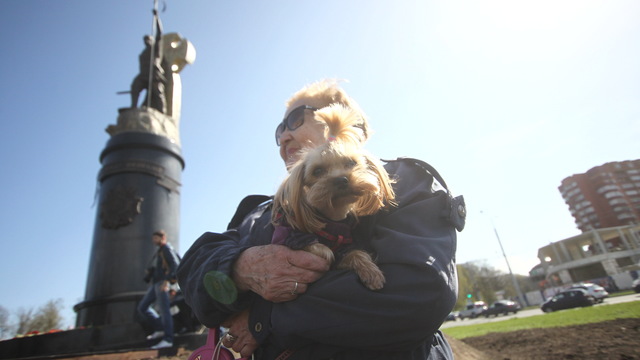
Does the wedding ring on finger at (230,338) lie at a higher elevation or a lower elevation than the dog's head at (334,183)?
lower

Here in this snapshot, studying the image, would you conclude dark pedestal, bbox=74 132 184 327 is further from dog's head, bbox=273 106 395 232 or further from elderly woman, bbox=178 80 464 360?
elderly woman, bbox=178 80 464 360

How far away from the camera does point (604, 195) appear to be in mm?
72812

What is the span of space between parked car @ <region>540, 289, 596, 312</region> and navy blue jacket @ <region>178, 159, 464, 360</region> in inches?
1312

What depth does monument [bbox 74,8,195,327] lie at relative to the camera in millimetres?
6996

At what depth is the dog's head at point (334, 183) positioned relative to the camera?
2.26m

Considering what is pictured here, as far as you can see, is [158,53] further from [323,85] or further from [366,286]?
[366,286]

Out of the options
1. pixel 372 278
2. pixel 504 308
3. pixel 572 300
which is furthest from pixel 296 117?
pixel 504 308

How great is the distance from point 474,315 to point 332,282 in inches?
2190

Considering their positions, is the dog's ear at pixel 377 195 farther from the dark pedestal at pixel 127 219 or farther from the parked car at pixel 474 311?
the parked car at pixel 474 311

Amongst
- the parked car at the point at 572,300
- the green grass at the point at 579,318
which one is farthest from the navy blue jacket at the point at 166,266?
the parked car at the point at 572,300

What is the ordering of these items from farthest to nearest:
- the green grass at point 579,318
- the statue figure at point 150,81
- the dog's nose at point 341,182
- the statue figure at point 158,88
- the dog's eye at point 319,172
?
the statue figure at point 150,81
the green grass at point 579,318
the statue figure at point 158,88
the dog's eye at point 319,172
the dog's nose at point 341,182

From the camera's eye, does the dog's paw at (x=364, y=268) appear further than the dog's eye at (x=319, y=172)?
No

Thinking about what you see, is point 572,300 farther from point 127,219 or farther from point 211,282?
point 211,282

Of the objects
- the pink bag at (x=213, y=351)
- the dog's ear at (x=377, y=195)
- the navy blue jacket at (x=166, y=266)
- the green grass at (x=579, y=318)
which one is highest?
the navy blue jacket at (x=166, y=266)
